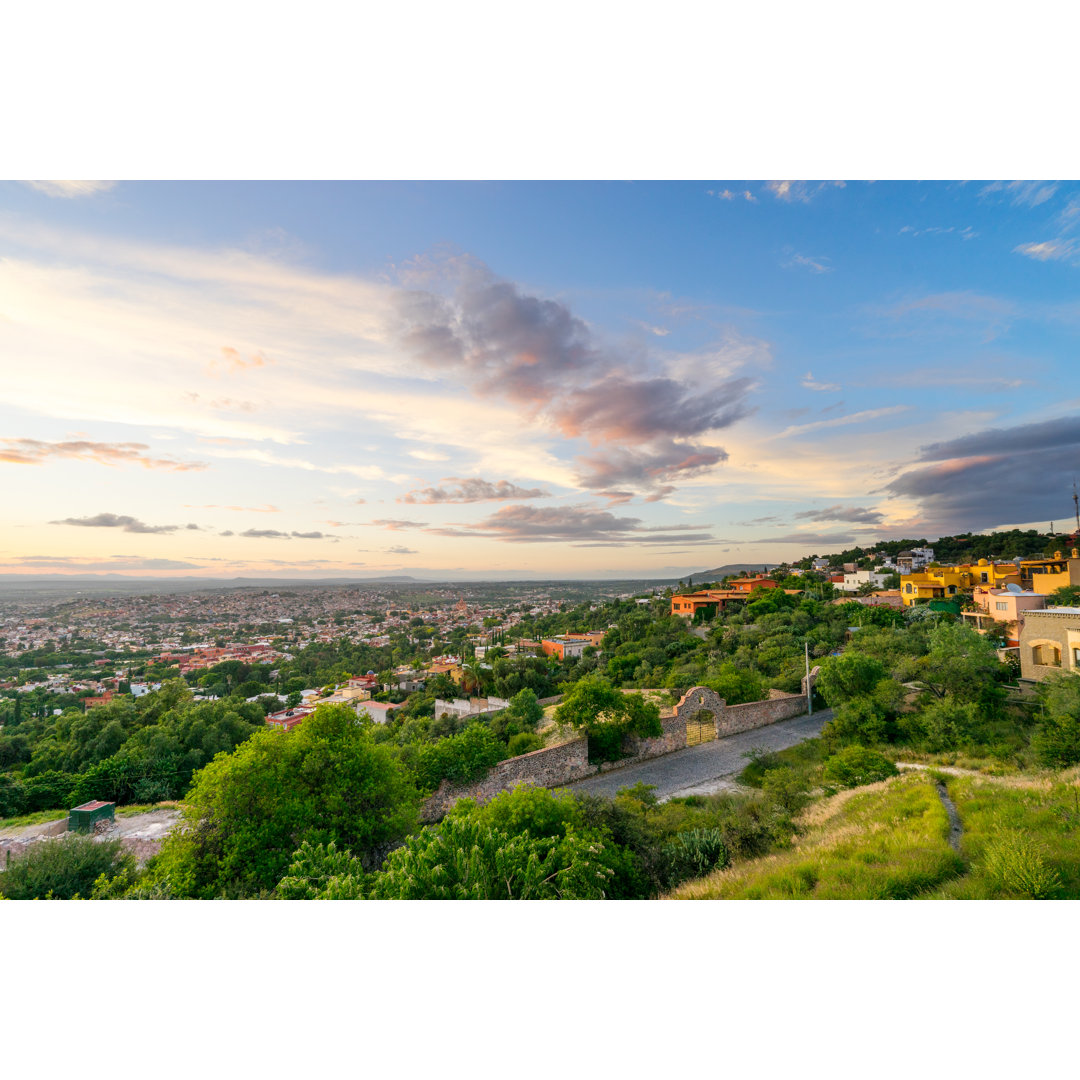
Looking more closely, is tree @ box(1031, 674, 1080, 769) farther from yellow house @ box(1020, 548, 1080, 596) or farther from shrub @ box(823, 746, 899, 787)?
yellow house @ box(1020, 548, 1080, 596)

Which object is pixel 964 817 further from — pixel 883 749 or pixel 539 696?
pixel 539 696

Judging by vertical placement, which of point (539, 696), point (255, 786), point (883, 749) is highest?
point (255, 786)

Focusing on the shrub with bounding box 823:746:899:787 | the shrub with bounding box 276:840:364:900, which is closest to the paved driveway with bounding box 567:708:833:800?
the shrub with bounding box 823:746:899:787

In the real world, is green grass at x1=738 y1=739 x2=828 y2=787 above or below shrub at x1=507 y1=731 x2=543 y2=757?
above

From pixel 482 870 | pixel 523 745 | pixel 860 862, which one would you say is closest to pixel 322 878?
pixel 482 870

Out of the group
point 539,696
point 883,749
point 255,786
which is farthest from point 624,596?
point 255,786

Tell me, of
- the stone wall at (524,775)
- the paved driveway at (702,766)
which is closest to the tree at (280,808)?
the stone wall at (524,775)
